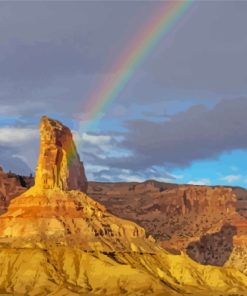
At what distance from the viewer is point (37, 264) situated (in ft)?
655

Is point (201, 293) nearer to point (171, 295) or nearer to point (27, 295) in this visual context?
point (171, 295)

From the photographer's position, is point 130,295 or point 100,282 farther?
point 100,282

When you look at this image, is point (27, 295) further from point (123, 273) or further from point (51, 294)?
point (123, 273)

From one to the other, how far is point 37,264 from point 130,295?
1085 inches

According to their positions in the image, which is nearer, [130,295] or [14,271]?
[130,295]

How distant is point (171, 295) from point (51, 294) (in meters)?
26.7

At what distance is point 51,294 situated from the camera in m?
183

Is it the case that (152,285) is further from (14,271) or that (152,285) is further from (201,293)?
(14,271)

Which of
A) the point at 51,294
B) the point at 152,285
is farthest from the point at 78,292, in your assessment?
the point at 152,285

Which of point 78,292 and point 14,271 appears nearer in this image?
point 78,292

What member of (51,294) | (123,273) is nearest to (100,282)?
(123,273)

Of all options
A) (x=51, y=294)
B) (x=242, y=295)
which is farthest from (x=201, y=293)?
(x=51, y=294)

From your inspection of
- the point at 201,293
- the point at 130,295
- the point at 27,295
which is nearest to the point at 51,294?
the point at 27,295

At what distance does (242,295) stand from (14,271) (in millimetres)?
54833
